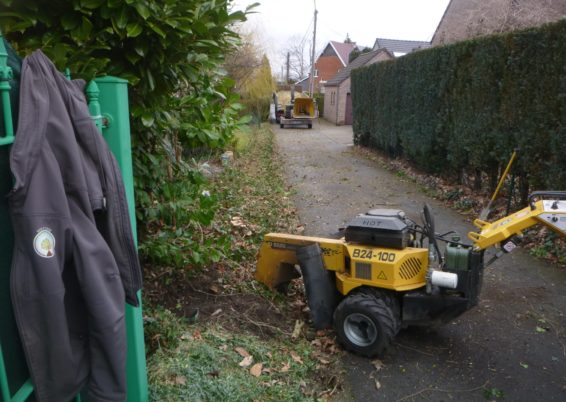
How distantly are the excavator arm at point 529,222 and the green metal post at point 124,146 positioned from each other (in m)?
2.78

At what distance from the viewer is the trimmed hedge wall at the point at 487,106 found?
6.70 metres

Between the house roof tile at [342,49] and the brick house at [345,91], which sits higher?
the house roof tile at [342,49]

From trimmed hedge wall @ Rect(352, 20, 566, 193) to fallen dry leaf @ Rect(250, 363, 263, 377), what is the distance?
201 inches

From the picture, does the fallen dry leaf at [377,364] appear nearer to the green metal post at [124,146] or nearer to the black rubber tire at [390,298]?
the black rubber tire at [390,298]

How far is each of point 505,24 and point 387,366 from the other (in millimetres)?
14349

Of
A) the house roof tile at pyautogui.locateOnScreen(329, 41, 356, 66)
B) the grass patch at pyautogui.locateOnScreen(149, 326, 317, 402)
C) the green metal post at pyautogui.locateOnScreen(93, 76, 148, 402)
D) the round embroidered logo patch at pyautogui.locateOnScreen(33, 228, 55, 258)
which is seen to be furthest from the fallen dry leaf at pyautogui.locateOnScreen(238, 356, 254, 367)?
the house roof tile at pyautogui.locateOnScreen(329, 41, 356, 66)

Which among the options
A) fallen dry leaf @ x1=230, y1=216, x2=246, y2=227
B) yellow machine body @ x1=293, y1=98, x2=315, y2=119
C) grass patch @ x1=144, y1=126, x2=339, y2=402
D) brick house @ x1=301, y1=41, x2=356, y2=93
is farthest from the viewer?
brick house @ x1=301, y1=41, x2=356, y2=93

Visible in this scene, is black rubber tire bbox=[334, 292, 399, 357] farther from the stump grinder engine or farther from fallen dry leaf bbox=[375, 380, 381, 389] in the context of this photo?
fallen dry leaf bbox=[375, 380, 381, 389]

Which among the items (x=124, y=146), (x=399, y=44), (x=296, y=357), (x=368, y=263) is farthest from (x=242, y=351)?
(x=399, y=44)

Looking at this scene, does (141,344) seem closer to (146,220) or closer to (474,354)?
(146,220)

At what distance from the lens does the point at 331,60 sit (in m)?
59.2

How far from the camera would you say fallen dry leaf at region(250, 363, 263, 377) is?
352 centimetres

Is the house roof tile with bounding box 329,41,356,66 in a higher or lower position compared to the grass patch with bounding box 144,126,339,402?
higher

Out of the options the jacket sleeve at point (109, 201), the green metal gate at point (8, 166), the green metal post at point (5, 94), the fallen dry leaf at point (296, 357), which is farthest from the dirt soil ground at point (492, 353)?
the green metal post at point (5, 94)
